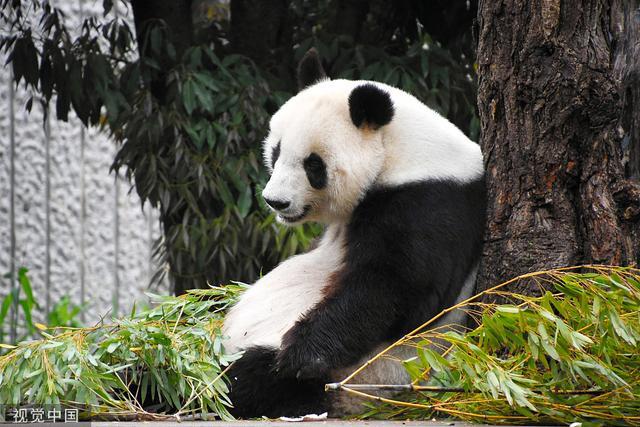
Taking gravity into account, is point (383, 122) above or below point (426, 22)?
below

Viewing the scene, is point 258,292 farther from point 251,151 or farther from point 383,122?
point 251,151

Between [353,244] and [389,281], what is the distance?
0.87 feet

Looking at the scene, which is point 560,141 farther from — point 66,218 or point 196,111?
point 66,218

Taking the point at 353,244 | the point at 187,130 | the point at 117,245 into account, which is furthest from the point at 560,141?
the point at 117,245

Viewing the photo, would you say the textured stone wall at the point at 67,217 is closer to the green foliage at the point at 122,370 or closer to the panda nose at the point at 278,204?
the panda nose at the point at 278,204

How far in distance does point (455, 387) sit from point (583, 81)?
1197 mm

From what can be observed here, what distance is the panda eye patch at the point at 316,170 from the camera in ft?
12.3

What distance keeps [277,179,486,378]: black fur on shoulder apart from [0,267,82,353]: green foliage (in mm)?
4756

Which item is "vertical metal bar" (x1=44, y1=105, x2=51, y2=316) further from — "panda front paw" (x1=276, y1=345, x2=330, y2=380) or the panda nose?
"panda front paw" (x1=276, y1=345, x2=330, y2=380)

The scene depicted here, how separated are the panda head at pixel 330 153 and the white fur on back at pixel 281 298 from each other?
0.20 metres

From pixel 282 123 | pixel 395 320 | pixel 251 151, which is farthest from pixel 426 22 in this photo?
pixel 395 320

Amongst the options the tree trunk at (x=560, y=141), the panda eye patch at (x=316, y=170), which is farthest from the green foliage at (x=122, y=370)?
the tree trunk at (x=560, y=141)

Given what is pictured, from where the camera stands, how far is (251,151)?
6.05 metres

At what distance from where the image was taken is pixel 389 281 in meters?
3.40
